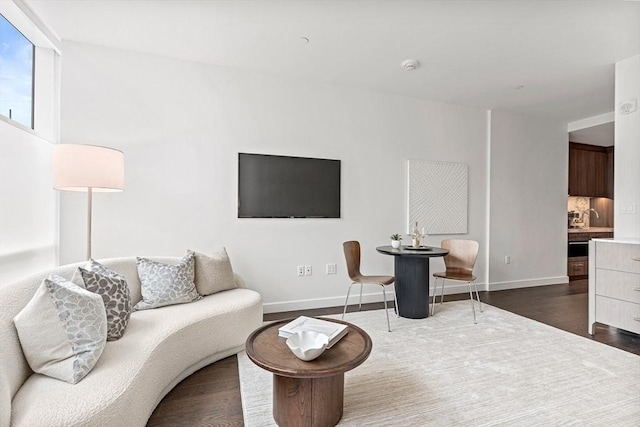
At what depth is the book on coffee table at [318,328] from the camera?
1.84 metres

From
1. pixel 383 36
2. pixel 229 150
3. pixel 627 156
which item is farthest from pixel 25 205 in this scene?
pixel 627 156

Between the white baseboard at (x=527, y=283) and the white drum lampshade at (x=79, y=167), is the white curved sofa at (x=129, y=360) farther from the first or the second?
the white baseboard at (x=527, y=283)

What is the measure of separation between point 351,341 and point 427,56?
2.87m

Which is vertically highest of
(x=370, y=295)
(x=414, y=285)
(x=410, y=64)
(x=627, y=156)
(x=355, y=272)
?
(x=410, y=64)

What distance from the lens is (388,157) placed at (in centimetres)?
427

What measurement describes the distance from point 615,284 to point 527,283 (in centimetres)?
217

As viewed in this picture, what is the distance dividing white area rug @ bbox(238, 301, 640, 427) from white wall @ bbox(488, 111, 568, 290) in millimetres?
2005

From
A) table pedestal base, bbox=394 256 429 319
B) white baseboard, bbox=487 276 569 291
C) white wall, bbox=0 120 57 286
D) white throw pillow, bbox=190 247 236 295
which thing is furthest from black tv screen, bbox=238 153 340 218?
white baseboard, bbox=487 276 569 291

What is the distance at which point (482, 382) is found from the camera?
215 cm

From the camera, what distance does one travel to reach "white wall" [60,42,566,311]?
311cm

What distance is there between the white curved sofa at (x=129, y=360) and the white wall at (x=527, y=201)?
4.05 m

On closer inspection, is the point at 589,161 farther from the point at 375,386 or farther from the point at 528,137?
the point at 375,386

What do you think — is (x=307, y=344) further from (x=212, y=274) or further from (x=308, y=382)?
(x=212, y=274)

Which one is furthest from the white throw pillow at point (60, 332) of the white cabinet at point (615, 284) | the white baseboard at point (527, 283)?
the white baseboard at point (527, 283)
